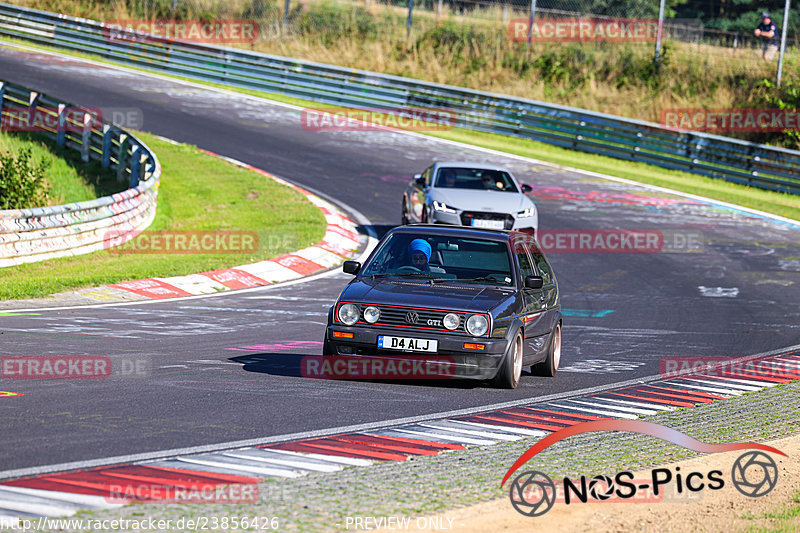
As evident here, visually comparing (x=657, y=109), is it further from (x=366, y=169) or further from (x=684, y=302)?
(x=684, y=302)

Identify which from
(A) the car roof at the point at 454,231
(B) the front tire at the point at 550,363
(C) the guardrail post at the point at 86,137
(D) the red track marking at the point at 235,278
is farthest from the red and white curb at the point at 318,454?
(C) the guardrail post at the point at 86,137

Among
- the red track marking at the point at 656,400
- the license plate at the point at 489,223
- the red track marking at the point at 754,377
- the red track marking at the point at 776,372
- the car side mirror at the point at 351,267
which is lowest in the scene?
the red track marking at the point at 776,372

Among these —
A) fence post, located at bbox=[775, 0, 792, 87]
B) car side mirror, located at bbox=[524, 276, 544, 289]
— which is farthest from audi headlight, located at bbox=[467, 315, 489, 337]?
fence post, located at bbox=[775, 0, 792, 87]

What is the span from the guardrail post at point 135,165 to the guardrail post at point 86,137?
9.03 feet

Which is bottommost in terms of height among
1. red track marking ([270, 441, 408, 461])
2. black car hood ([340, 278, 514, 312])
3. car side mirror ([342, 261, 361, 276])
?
red track marking ([270, 441, 408, 461])

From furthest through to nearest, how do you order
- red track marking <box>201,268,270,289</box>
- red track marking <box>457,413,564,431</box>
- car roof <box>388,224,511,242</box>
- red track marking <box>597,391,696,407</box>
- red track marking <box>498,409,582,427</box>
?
red track marking <box>201,268,270,289</box>
car roof <box>388,224,511,242</box>
red track marking <box>597,391,696,407</box>
red track marking <box>498,409,582,427</box>
red track marking <box>457,413,564,431</box>

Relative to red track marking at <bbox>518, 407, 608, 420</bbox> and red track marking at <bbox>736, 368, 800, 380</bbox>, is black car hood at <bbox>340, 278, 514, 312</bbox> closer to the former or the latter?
red track marking at <bbox>518, 407, 608, 420</bbox>

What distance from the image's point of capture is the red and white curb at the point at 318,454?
587 centimetres

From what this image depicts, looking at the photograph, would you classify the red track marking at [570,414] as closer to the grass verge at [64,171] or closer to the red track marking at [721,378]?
the red track marking at [721,378]

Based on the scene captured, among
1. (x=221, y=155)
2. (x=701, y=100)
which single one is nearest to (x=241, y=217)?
(x=221, y=155)

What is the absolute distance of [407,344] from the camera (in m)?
9.74

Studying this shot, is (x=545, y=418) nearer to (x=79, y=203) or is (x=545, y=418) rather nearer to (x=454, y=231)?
(x=454, y=231)

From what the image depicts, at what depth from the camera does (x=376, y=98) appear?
36.6 meters

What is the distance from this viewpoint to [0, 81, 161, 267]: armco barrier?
1652 cm
